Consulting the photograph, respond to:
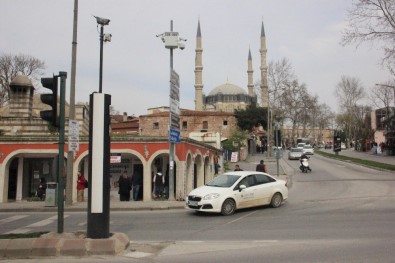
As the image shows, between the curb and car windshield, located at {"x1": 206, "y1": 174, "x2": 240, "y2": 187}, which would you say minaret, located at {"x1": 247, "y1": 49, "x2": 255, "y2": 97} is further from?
the curb

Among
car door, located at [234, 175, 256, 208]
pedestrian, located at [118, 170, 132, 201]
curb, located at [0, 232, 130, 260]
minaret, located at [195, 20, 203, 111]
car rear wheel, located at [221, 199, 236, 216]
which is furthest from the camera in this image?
minaret, located at [195, 20, 203, 111]

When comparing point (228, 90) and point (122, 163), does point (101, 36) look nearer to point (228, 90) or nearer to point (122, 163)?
point (122, 163)

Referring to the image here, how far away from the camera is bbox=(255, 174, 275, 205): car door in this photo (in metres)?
16.4

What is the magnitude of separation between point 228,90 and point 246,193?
9068 centimetres

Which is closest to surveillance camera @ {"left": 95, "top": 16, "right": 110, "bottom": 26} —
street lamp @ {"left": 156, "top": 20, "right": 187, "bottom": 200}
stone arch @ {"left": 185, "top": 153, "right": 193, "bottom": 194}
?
street lamp @ {"left": 156, "top": 20, "right": 187, "bottom": 200}

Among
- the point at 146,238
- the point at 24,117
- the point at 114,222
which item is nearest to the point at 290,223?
the point at 146,238

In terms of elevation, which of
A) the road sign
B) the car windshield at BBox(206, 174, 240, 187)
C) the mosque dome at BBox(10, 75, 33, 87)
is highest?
the mosque dome at BBox(10, 75, 33, 87)

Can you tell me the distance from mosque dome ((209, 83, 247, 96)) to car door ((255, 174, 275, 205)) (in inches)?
3480

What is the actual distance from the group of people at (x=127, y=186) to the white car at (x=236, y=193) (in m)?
5.29

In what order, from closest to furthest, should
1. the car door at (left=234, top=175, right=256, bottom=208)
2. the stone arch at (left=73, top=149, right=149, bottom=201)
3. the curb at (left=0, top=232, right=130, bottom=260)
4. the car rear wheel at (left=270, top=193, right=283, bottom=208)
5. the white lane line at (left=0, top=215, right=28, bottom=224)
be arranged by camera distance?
1. the curb at (left=0, top=232, right=130, bottom=260)
2. the white lane line at (left=0, top=215, right=28, bottom=224)
3. the car door at (left=234, top=175, right=256, bottom=208)
4. the car rear wheel at (left=270, top=193, right=283, bottom=208)
5. the stone arch at (left=73, top=149, right=149, bottom=201)

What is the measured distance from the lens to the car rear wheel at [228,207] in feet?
49.6

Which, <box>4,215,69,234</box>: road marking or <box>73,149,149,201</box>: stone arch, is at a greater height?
<box>73,149,149,201</box>: stone arch

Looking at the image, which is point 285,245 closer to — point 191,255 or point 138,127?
point 191,255

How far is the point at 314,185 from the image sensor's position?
25.5 meters
